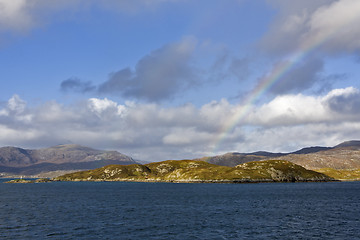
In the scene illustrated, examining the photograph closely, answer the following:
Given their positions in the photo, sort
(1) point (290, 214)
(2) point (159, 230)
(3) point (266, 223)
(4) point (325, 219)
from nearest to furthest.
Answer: (2) point (159, 230) < (3) point (266, 223) < (4) point (325, 219) < (1) point (290, 214)

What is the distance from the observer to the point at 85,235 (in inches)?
2388

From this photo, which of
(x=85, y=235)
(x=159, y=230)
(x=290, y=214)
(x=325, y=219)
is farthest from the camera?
(x=290, y=214)

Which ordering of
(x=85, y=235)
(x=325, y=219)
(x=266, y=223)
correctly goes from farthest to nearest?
1. (x=325, y=219)
2. (x=266, y=223)
3. (x=85, y=235)

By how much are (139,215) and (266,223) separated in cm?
3578

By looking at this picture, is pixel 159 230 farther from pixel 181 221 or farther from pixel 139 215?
pixel 139 215

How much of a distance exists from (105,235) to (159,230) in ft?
37.8

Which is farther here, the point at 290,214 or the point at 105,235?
the point at 290,214

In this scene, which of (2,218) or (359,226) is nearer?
(359,226)

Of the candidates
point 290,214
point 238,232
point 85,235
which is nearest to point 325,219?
point 290,214

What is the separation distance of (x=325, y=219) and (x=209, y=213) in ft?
102

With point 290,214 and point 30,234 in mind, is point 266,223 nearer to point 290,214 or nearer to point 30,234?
point 290,214

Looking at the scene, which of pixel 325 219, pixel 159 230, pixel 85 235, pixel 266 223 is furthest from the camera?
pixel 325 219

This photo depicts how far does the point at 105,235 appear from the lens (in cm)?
6075

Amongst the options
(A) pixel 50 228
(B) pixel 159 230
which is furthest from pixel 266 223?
(A) pixel 50 228
